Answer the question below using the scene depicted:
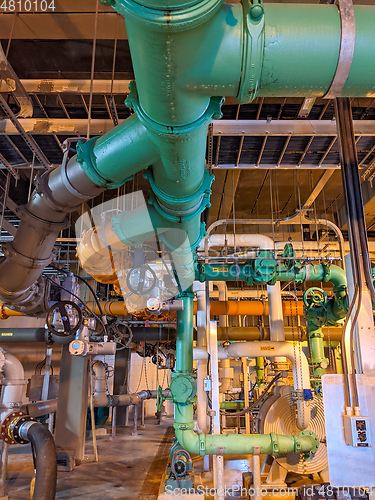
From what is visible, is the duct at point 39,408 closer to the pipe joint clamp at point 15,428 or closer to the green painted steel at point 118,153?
the pipe joint clamp at point 15,428

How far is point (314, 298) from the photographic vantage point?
6.30m

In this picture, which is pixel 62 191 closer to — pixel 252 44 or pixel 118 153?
pixel 118 153

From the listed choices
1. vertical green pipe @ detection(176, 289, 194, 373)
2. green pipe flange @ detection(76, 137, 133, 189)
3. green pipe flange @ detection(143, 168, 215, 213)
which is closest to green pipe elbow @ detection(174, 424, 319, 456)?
vertical green pipe @ detection(176, 289, 194, 373)

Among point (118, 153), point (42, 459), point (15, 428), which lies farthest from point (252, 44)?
point (15, 428)

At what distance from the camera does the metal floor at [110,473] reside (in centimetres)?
516

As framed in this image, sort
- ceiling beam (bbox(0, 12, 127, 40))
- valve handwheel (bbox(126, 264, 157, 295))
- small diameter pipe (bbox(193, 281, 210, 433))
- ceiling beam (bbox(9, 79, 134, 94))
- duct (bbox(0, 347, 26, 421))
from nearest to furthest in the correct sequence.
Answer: ceiling beam (bbox(0, 12, 127, 40))
ceiling beam (bbox(9, 79, 134, 94))
valve handwheel (bbox(126, 264, 157, 295))
duct (bbox(0, 347, 26, 421))
small diameter pipe (bbox(193, 281, 210, 433))

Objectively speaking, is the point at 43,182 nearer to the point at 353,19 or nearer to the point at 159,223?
the point at 159,223

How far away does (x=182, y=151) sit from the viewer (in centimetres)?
194

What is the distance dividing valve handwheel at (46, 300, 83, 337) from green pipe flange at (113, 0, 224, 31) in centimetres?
356

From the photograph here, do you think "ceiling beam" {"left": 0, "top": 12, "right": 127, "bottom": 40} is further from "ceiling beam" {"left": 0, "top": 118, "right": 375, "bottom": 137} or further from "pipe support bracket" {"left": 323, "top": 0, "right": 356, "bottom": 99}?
"pipe support bracket" {"left": 323, "top": 0, "right": 356, "bottom": 99}

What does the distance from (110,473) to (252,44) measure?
22.7ft

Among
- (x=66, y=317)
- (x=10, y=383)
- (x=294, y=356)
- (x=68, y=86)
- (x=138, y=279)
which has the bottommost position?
(x=10, y=383)

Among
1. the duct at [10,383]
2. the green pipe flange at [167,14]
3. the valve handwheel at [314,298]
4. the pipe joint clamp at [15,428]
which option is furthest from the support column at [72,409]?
the green pipe flange at [167,14]

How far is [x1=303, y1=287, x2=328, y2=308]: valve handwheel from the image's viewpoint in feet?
20.5
